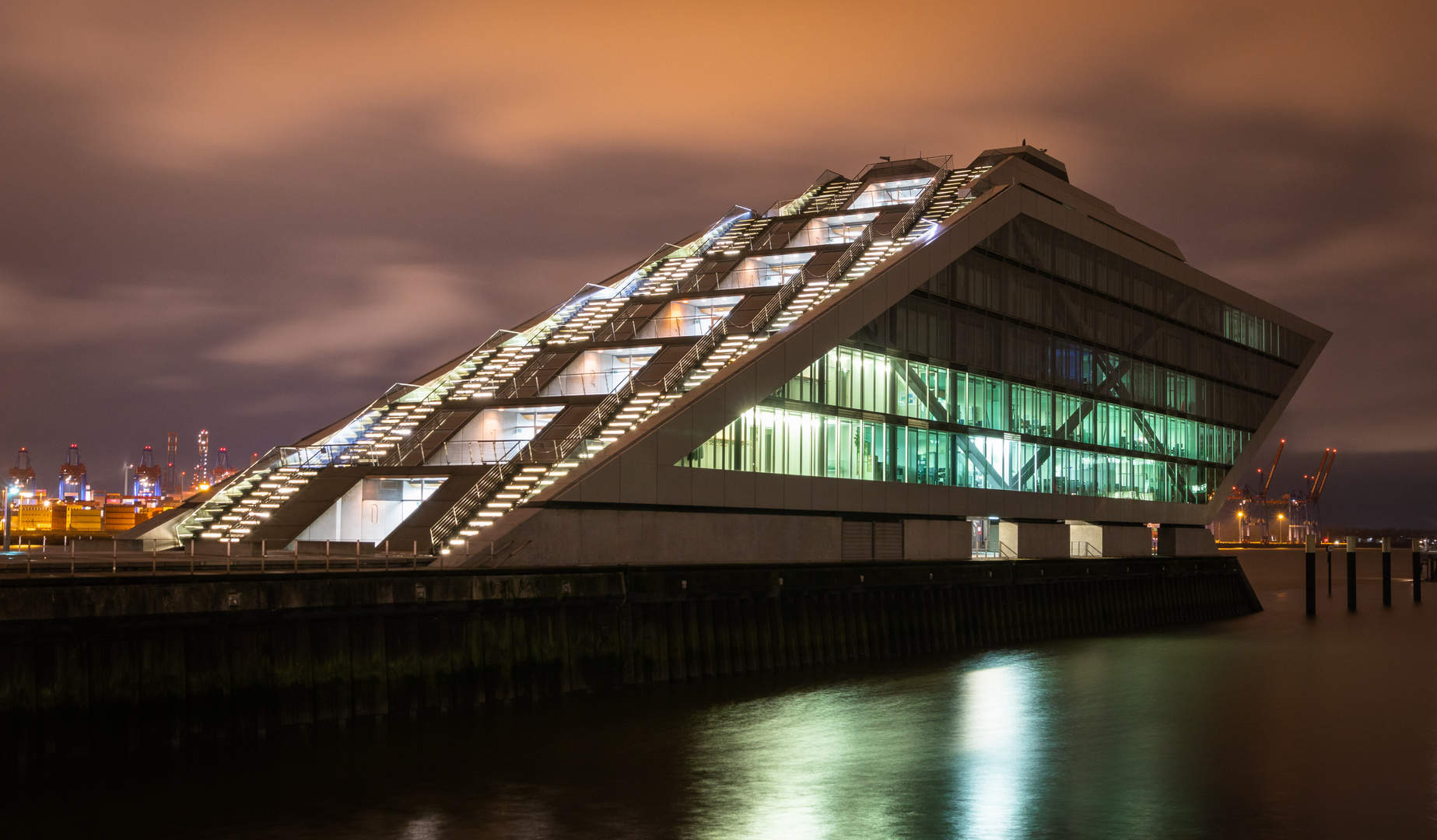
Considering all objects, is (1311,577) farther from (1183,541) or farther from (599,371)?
(599,371)

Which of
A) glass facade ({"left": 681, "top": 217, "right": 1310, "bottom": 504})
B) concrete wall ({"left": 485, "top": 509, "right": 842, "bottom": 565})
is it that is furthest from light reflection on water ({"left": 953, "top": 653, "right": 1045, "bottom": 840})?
glass facade ({"left": 681, "top": 217, "right": 1310, "bottom": 504})

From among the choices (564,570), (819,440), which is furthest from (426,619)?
(819,440)

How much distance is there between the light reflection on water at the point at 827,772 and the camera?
21.6 meters

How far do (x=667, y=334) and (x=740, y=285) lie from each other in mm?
5318

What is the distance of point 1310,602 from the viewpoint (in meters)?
74.2

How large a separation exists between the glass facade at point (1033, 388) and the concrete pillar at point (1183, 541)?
1981mm

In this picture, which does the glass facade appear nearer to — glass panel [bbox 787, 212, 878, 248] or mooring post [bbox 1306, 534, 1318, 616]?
glass panel [bbox 787, 212, 878, 248]

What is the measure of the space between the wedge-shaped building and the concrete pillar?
0.18 meters

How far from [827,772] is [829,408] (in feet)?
75.4

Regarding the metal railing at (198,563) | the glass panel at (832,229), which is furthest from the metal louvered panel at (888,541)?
the metal railing at (198,563)

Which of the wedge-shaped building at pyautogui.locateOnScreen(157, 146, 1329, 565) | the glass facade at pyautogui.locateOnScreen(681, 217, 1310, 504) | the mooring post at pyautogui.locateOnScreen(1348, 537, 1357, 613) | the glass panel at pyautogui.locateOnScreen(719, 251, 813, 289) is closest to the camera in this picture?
the wedge-shaped building at pyautogui.locateOnScreen(157, 146, 1329, 565)

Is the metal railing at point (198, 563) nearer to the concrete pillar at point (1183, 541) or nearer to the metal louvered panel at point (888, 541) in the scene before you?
the metal louvered panel at point (888, 541)

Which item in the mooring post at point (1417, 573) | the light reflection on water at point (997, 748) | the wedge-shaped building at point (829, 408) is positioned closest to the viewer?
the light reflection on water at point (997, 748)

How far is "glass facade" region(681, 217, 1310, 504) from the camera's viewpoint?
4853 cm
